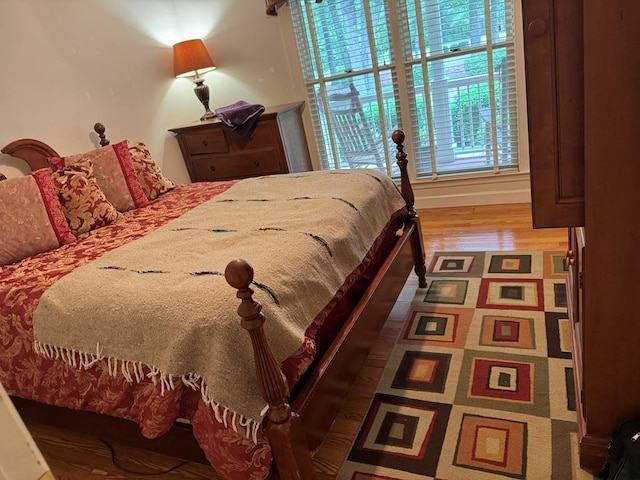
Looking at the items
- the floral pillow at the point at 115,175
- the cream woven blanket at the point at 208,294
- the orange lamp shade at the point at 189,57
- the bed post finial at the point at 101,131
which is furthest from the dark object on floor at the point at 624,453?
the orange lamp shade at the point at 189,57

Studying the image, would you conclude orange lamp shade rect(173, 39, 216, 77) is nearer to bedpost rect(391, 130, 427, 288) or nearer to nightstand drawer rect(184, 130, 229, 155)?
nightstand drawer rect(184, 130, 229, 155)

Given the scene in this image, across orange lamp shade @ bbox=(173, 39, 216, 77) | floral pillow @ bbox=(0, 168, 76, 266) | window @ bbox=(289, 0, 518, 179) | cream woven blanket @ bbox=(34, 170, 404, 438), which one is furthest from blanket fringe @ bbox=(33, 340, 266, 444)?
window @ bbox=(289, 0, 518, 179)

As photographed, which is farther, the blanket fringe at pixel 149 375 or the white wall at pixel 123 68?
the white wall at pixel 123 68

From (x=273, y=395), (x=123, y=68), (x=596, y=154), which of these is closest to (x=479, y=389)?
(x=273, y=395)

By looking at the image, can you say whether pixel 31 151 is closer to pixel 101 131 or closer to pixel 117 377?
pixel 101 131

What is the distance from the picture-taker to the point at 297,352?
4.32ft

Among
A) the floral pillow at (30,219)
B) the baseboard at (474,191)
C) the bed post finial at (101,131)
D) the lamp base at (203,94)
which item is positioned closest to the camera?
the floral pillow at (30,219)

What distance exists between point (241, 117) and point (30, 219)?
5.35 ft

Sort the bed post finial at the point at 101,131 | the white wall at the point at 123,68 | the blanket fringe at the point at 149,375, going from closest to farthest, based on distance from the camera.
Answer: the blanket fringe at the point at 149,375 → the white wall at the point at 123,68 → the bed post finial at the point at 101,131

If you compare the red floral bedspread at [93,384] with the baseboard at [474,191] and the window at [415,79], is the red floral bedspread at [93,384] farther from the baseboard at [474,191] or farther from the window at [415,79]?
the baseboard at [474,191]

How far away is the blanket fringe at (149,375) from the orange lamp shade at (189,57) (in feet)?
8.47

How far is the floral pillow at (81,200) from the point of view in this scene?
2.26m

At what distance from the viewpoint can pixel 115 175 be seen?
8.29 ft

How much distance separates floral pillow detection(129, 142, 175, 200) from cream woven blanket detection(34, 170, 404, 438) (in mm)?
759
